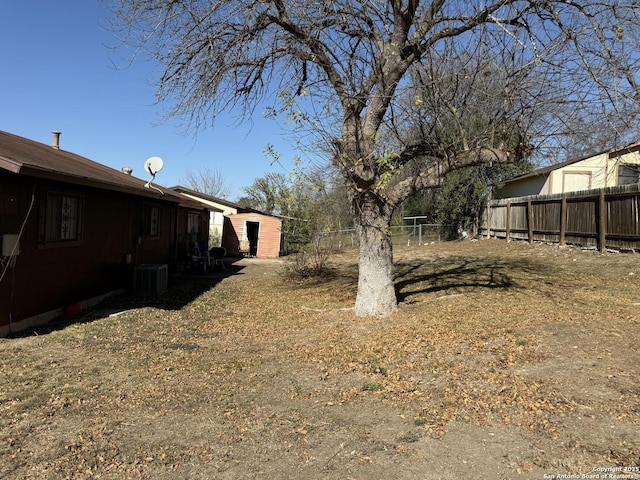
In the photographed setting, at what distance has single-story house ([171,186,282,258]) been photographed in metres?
24.3

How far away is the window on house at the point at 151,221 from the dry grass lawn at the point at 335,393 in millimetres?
4021

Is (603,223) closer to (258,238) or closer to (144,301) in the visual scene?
(144,301)

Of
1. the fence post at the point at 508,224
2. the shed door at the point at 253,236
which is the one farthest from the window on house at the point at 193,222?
the fence post at the point at 508,224

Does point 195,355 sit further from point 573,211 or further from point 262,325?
point 573,211

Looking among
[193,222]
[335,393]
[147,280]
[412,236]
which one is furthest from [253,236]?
[335,393]

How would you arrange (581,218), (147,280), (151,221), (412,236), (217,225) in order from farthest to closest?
(412,236)
(217,225)
(581,218)
(151,221)
(147,280)

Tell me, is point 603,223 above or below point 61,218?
above

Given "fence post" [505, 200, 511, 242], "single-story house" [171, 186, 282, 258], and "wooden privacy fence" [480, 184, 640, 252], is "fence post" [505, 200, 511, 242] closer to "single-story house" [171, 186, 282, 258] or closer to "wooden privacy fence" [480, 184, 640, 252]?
"wooden privacy fence" [480, 184, 640, 252]

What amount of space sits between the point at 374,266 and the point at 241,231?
1779 centimetres

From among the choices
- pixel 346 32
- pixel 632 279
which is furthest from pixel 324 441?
pixel 632 279

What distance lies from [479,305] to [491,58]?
13.6 ft

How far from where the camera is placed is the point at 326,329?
A: 7.11 m

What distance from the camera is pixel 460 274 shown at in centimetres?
1216

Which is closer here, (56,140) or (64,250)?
(64,250)
